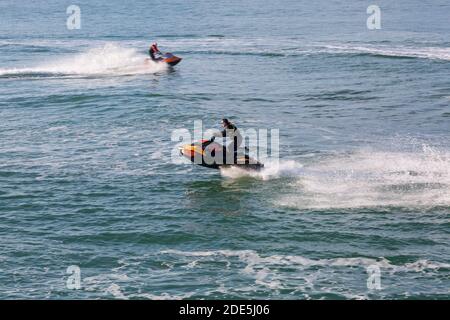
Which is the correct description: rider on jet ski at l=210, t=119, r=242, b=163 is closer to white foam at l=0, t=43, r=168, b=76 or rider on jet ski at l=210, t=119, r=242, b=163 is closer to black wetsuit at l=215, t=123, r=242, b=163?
black wetsuit at l=215, t=123, r=242, b=163

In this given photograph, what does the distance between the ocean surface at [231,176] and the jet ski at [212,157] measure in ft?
2.15

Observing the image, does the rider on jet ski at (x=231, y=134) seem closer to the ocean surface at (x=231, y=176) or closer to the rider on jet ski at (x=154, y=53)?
the ocean surface at (x=231, y=176)

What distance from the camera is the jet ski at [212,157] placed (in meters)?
36.9

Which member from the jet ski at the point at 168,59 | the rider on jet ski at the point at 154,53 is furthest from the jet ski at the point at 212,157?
the jet ski at the point at 168,59

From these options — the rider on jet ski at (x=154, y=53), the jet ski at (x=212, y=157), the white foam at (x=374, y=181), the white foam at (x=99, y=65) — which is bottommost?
the white foam at (x=374, y=181)

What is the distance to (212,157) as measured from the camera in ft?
121

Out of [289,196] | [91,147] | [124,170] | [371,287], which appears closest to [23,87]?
[91,147]

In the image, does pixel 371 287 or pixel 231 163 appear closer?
pixel 371 287

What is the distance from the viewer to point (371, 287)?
86.3ft

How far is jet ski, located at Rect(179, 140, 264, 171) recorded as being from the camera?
36938 mm

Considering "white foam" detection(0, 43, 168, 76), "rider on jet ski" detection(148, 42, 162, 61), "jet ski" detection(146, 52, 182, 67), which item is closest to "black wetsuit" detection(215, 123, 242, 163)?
"rider on jet ski" detection(148, 42, 162, 61)

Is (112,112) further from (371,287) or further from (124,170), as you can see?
(371,287)

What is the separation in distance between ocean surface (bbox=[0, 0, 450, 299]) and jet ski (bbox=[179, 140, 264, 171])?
66 cm

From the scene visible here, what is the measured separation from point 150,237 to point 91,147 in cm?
1504
